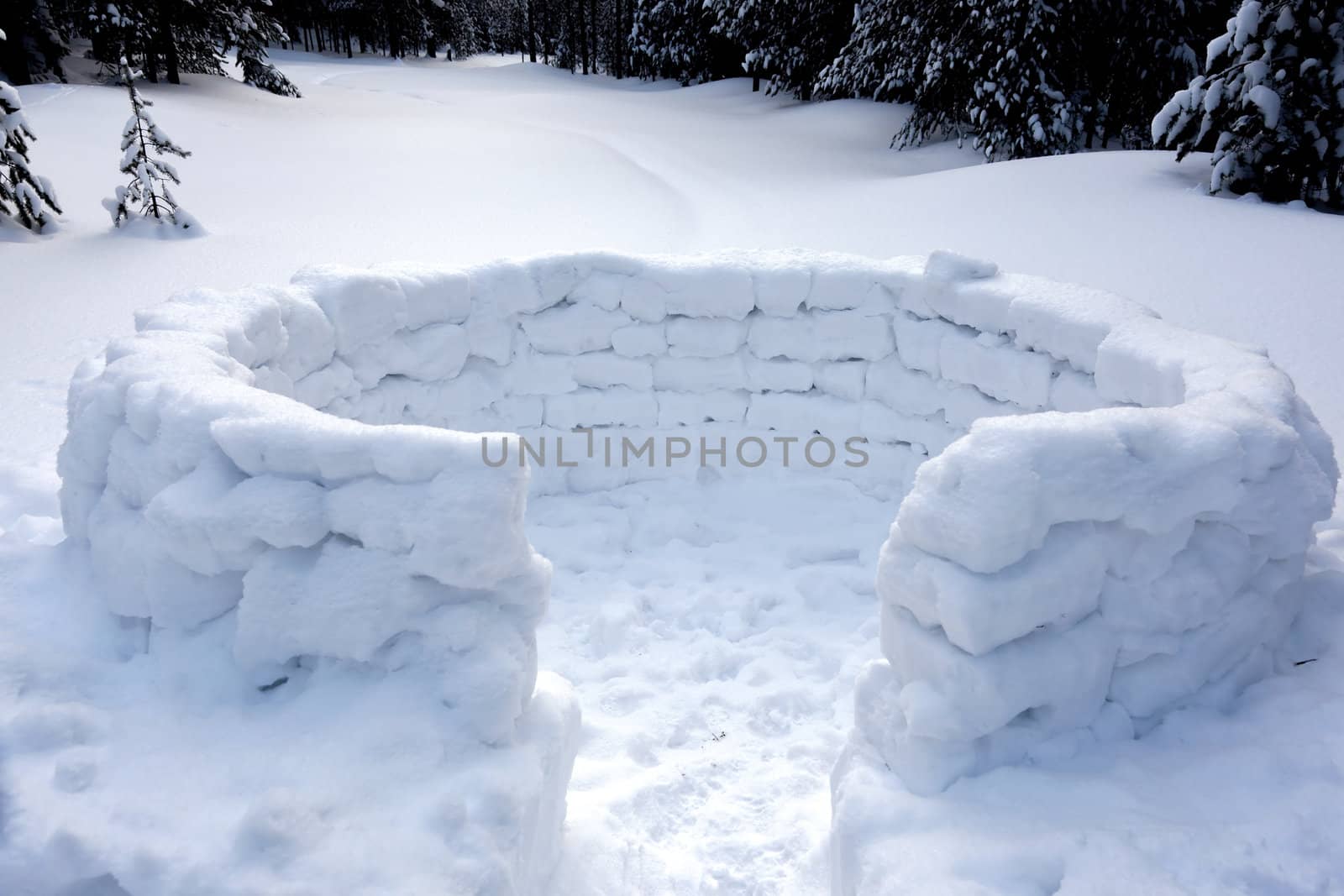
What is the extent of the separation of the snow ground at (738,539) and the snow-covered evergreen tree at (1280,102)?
1.09 feet

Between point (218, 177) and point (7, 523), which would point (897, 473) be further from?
point (218, 177)

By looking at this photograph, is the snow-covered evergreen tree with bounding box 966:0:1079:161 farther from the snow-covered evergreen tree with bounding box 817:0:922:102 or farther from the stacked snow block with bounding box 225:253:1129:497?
the stacked snow block with bounding box 225:253:1129:497

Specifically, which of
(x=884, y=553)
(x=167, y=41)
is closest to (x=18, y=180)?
(x=884, y=553)

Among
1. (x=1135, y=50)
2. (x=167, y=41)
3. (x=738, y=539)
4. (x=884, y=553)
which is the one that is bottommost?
(x=738, y=539)

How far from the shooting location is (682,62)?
813 inches

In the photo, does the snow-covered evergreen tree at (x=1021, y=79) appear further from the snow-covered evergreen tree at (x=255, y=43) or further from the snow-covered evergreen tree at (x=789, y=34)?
the snow-covered evergreen tree at (x=255, y=43)

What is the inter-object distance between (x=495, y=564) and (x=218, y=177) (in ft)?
27.8

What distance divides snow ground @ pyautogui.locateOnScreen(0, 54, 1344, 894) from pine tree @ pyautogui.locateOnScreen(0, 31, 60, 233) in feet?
0.84

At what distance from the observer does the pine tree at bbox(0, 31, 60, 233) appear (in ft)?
19.9

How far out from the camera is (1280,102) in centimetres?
577

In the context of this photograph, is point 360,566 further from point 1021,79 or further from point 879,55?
point 879,55

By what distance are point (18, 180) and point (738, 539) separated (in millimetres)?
6143

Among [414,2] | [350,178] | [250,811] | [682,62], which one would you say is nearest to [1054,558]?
[250,811]

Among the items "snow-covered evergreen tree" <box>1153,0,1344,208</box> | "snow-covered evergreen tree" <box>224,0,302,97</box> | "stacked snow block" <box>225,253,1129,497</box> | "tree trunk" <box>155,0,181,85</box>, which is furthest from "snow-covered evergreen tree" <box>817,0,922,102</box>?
"tree trunk" <box>155,0,181,85</box>
